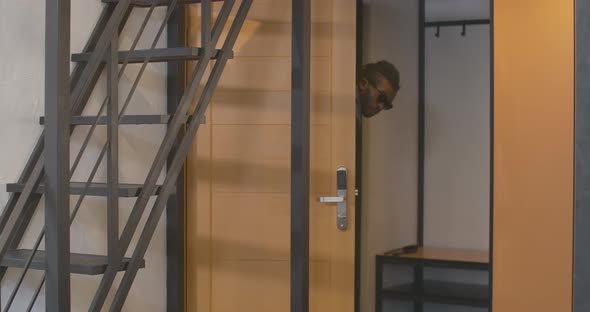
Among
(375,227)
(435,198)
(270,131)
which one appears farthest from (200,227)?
(435,198)

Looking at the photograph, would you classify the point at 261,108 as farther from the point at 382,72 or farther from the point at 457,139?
the point at 457,139

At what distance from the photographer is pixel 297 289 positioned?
368 centimetres

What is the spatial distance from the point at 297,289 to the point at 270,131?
86cm

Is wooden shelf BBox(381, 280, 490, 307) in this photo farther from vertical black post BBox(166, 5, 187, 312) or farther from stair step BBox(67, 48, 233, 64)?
stair step BBox(67, 48, 233, 64)

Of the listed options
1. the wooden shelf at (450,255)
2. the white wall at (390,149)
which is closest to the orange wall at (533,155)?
the wooden shelf at (450,255)

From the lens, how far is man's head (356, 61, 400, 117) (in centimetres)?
526

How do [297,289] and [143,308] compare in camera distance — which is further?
[143,308]

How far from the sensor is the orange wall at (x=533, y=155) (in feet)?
12.0

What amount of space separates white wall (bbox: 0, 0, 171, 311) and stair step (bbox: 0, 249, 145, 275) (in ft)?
0.40

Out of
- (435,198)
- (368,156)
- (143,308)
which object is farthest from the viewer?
(435,198)

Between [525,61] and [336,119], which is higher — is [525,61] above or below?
above

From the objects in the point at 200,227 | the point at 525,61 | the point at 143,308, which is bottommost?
the point at 143,308

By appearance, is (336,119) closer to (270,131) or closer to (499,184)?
(270,131)

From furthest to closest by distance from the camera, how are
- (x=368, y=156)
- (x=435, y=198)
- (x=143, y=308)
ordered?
(x=435, y=198) < (x=368, y=156) < (x=143, y=308)
